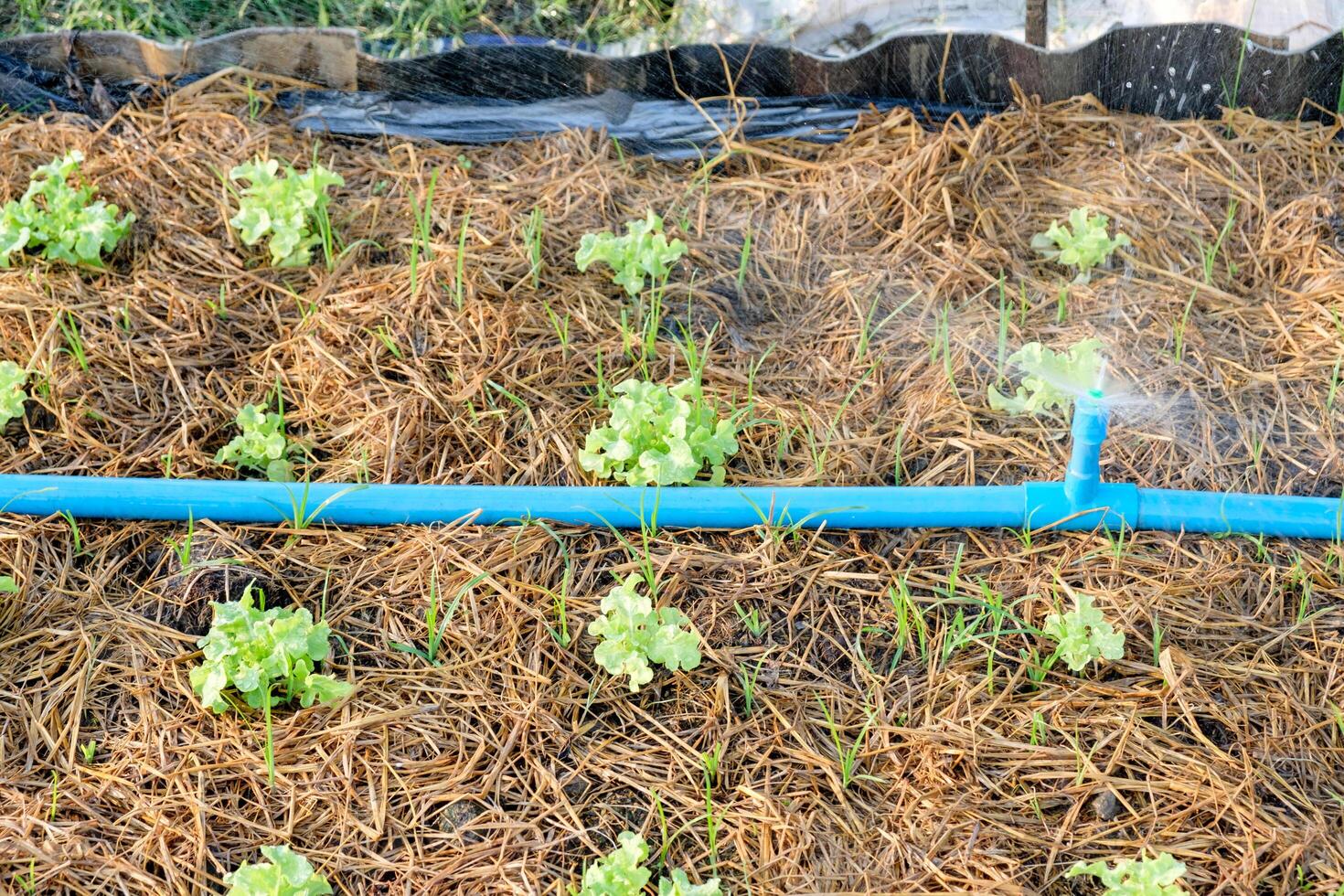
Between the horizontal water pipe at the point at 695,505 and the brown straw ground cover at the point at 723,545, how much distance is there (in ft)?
0.13

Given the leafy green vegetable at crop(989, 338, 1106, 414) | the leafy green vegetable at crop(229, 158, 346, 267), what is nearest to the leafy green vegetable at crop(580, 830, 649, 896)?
the leafy green vegetable at crop(989, 338, 1106, 414)

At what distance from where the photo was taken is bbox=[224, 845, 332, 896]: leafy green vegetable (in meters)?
1.62

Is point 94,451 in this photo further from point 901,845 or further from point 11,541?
point 901,845

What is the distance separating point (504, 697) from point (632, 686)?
0.71 feet

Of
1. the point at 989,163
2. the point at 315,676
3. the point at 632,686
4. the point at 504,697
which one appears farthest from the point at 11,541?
the point at 989,163

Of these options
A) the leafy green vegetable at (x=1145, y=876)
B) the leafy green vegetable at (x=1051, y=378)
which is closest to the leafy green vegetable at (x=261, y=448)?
the leafy green vegetable at (x=1051, y=378)

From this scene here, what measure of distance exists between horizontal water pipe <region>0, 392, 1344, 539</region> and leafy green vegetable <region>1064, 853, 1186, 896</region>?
2.25 ft

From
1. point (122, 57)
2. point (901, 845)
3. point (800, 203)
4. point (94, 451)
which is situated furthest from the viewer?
point (122, 57)

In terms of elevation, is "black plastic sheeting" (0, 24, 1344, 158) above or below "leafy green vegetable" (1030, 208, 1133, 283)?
above

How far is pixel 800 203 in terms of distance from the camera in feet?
9.41

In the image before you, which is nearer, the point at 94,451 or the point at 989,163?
the point at 94,451

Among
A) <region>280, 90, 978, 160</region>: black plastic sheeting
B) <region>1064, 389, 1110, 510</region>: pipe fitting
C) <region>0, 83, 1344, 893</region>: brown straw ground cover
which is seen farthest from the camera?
<region>280, 90, 978, 160</region>: black plastic sheeting

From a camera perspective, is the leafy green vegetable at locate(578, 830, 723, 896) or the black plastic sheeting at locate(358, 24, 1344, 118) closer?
the leafy green vegetable at locate(578, 830, 723, 896)

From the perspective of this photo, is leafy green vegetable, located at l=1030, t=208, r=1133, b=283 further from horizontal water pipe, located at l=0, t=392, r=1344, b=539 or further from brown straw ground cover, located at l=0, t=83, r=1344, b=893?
horizontal water pipe, located at l=0, t=392, r=1344, b=539
